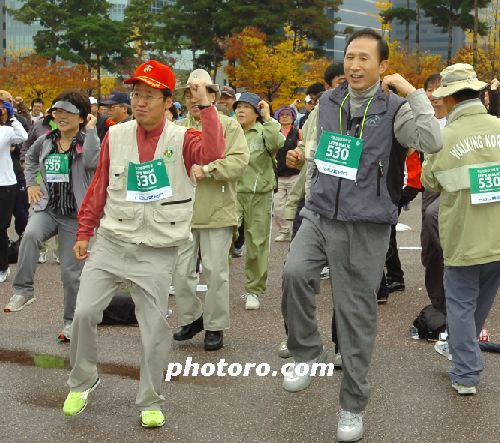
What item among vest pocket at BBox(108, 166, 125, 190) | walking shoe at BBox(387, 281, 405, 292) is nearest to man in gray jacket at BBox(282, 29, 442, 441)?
vest pocket at BBox(108, 166, 125, 190)

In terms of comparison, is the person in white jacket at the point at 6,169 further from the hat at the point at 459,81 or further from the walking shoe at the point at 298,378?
the hat at the point at 459,81

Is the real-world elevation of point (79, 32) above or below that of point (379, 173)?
above

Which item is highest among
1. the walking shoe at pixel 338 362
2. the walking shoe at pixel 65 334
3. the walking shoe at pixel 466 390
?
the walking shoe at pixel 466 390

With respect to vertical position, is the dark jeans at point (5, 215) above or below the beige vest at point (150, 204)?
below

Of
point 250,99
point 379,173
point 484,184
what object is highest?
point 250,99

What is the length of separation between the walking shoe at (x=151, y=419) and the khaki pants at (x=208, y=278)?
175 centimetres

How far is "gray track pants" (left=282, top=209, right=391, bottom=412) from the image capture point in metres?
4.43

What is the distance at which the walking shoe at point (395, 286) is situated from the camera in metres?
8.43

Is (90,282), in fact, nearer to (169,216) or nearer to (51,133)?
(169,216)

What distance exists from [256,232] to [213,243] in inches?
50.4

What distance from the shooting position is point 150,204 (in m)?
4.66

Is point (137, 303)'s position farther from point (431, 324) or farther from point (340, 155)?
point (431, 324)

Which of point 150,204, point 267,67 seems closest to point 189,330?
point 150,204
